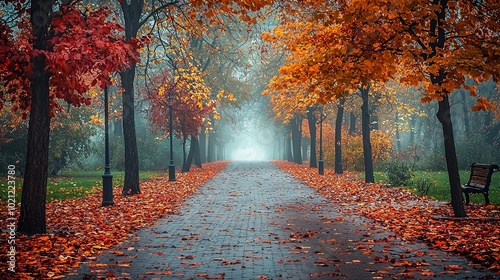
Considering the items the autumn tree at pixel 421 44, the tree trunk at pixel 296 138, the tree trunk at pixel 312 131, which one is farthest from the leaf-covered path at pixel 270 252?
the tree trunk at pixel 296 138

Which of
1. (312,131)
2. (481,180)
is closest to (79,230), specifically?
(481,180)

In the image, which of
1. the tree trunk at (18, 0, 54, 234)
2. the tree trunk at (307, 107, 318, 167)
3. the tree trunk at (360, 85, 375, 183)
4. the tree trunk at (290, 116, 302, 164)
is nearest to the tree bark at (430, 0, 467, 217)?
the tree trunk at (18, 0, 54, 234)

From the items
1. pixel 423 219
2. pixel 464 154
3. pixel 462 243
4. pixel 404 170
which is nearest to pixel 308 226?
pixel 423 219

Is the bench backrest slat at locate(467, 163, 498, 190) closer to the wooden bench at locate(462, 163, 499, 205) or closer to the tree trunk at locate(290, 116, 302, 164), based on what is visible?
the wooden bench at locate(462, 163, 499, 205)

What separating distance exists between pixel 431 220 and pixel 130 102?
11872 mm

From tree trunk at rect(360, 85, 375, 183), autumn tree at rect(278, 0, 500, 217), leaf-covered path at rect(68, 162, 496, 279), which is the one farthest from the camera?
tree trunk at rect(360, 85, 375, 183)

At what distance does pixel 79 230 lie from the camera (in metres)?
11.5

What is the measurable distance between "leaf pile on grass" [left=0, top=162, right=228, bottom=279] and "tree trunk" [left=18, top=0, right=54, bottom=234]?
1.41ft

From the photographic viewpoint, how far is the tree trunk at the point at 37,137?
10.7 m

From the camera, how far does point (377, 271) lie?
772 cm

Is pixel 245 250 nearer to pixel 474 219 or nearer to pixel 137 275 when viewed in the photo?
pixel 137 275

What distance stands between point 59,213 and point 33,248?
533 centimetres

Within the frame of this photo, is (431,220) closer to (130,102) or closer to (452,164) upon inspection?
(452,164)

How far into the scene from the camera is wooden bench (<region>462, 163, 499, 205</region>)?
14.4 meters
